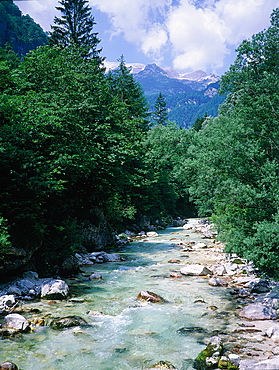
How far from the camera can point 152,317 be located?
354 inches

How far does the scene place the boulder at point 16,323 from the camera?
7743mm

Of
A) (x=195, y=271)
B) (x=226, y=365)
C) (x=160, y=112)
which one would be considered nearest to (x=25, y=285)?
(x=195, y=271)

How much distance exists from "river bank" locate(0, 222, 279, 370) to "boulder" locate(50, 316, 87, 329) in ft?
0.38

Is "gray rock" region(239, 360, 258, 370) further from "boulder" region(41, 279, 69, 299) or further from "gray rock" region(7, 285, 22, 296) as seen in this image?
"gray rock" region(7, 285, 22, 296)

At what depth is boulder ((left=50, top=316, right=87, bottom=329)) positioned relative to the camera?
8.08m

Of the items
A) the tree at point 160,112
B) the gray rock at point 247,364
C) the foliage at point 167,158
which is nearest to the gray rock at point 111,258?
the gray rock at point 247,364

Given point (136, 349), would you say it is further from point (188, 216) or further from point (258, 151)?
point (188, 216)

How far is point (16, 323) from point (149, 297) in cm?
436

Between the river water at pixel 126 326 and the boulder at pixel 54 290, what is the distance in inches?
14.4

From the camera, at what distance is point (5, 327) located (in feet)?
25.6

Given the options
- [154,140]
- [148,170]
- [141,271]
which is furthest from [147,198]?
[141,271]

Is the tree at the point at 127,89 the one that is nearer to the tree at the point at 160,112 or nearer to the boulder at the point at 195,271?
the tree at the point at 160,112

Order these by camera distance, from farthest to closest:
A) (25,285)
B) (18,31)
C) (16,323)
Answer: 1. (18,31)
2. (25,285)
3. (16,323)

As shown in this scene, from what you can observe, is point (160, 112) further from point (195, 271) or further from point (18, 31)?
point (195, 271)
